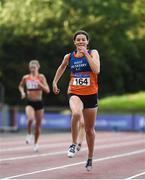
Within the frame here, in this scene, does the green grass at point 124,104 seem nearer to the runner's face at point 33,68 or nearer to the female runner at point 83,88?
the runner's face at point 33,68

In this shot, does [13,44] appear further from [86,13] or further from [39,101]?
[39,101]

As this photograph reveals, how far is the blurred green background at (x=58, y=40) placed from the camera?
147ft

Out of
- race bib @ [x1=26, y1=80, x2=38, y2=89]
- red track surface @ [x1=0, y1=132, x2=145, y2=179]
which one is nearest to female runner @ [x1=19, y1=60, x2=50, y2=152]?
race bib @ [x1=26, y1=80, x2=38, y2=89]

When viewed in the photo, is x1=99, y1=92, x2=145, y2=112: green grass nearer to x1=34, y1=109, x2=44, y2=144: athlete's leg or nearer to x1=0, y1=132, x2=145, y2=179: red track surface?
x1=34, y1=109, x2=44, y2=144: athlete's leg

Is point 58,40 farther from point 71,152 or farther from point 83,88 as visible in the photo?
point 71,152

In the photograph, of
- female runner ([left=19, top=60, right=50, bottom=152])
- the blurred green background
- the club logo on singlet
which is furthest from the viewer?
the blurred green background

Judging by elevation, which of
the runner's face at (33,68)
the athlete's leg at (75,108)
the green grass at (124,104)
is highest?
the runner's face at (33,68)

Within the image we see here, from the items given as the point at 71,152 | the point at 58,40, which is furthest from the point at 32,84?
the point at 58,40

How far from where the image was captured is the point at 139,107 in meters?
36.2

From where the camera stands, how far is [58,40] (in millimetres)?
46375

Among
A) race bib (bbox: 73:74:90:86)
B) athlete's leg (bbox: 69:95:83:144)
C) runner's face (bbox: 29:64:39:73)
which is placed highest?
runner's face (bbox: 29:64:39:73)

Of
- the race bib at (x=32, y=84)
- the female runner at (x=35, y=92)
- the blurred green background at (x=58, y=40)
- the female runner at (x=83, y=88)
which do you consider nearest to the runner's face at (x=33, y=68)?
the female runner at (x=35, y=92)

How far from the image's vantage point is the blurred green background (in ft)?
147

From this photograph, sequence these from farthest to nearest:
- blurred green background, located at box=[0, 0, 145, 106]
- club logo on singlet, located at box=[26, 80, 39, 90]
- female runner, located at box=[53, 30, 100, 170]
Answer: blurred green background, located at box=[0, 0, 145, 106] < club logo on singlet, located at box=[26, 80, 39, 90] < female runner, located at box=[53, 30, 100, 170]
